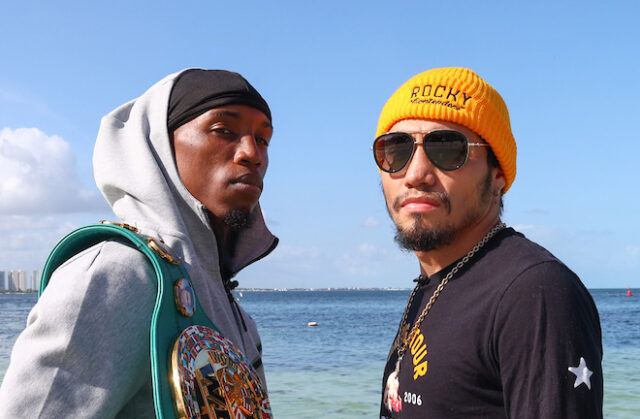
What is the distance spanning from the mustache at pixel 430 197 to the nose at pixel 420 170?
0.04 metres

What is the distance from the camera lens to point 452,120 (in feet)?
8.21

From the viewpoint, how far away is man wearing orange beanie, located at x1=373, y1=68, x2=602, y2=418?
1.85 m

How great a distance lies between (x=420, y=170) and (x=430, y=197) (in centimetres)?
13

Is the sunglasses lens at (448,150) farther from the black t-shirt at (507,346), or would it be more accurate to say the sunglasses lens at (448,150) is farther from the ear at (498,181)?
the black t-shirt at (507,346)

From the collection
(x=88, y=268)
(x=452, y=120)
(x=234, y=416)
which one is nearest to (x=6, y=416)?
(x=88, y=268)

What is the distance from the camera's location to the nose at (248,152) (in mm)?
2654

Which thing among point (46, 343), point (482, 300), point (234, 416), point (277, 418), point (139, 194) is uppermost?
point (139, 194)

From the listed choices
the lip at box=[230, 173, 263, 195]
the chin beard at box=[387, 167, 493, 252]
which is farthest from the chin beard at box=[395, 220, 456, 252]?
the lip at box=[230, 173, 263, 195]

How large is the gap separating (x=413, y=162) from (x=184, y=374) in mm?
1332

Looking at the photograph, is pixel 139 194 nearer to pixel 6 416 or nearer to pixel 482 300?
pixel 6 416

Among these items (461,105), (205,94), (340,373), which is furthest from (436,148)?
(340,373)

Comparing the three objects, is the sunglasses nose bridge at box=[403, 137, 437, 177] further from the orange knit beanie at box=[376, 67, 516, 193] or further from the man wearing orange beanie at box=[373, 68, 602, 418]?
the orange knit beanie at box=[376, 67, 516, 193]

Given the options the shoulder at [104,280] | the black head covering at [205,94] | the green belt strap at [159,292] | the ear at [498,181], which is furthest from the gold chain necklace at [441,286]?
the black head covering at [205,94]

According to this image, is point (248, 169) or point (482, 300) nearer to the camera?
point (482, 300)
